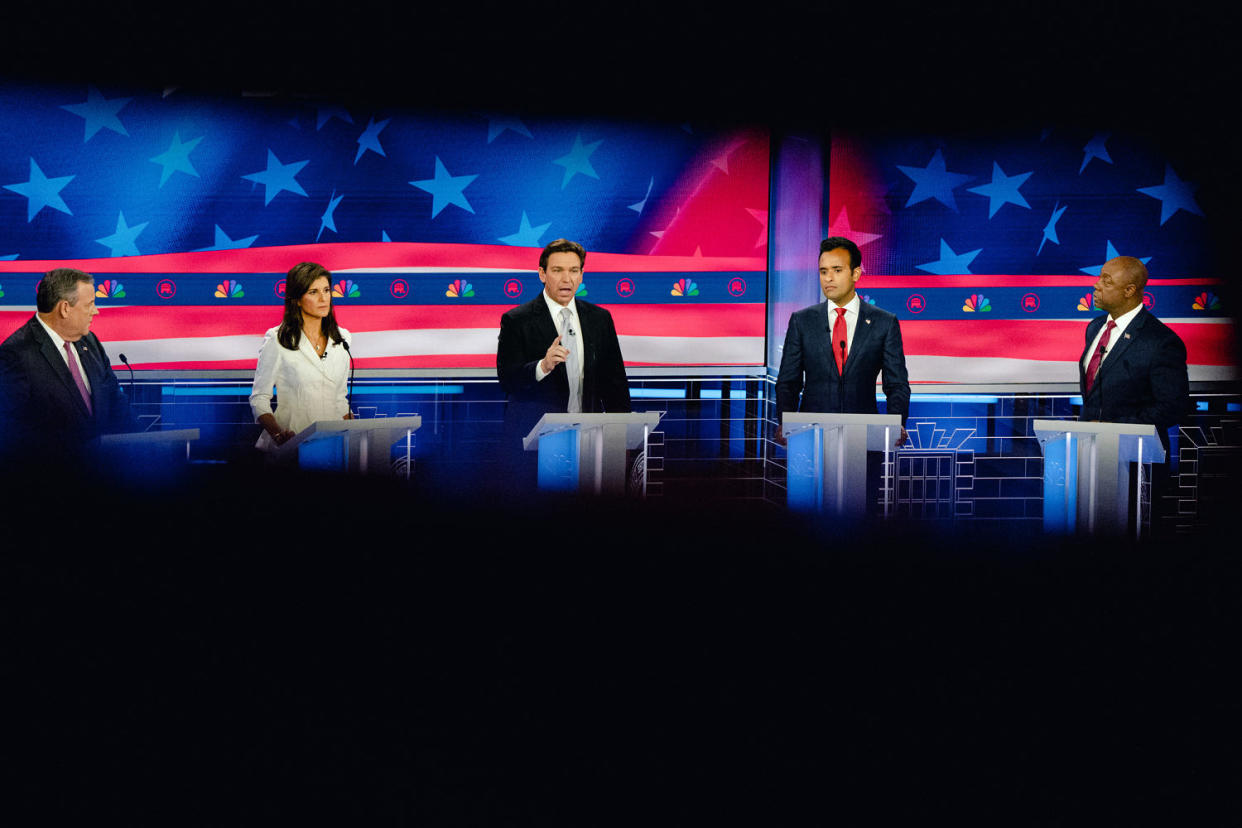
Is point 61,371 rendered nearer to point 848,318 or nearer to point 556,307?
point 556,307

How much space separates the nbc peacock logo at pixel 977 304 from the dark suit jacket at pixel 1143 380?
7.32 ft

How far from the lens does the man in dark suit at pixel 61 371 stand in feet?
11.3

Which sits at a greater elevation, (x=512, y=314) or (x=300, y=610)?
(x=512, y=314)

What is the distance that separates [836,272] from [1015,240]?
2.48m

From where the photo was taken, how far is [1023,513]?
5973 mm

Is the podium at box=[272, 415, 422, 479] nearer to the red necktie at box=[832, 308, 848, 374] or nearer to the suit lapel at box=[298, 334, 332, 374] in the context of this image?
the suit lapel at box=[298, 334, 332, 374]

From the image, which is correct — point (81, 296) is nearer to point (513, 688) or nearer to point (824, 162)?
point (513, 688)

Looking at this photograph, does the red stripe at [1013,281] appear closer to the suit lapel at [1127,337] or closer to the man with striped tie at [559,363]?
the suit lapel at [1127,337]

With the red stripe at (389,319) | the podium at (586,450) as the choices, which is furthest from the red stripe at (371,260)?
the podium at (586,450)

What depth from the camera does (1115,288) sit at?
419 centimetres

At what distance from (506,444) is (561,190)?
2.46 m

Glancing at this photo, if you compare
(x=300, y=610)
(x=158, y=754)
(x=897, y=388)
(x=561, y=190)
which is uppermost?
(x=561, y=190)

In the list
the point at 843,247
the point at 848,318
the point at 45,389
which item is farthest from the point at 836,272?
the point at 45,389

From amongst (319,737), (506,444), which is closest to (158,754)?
(319,737)
